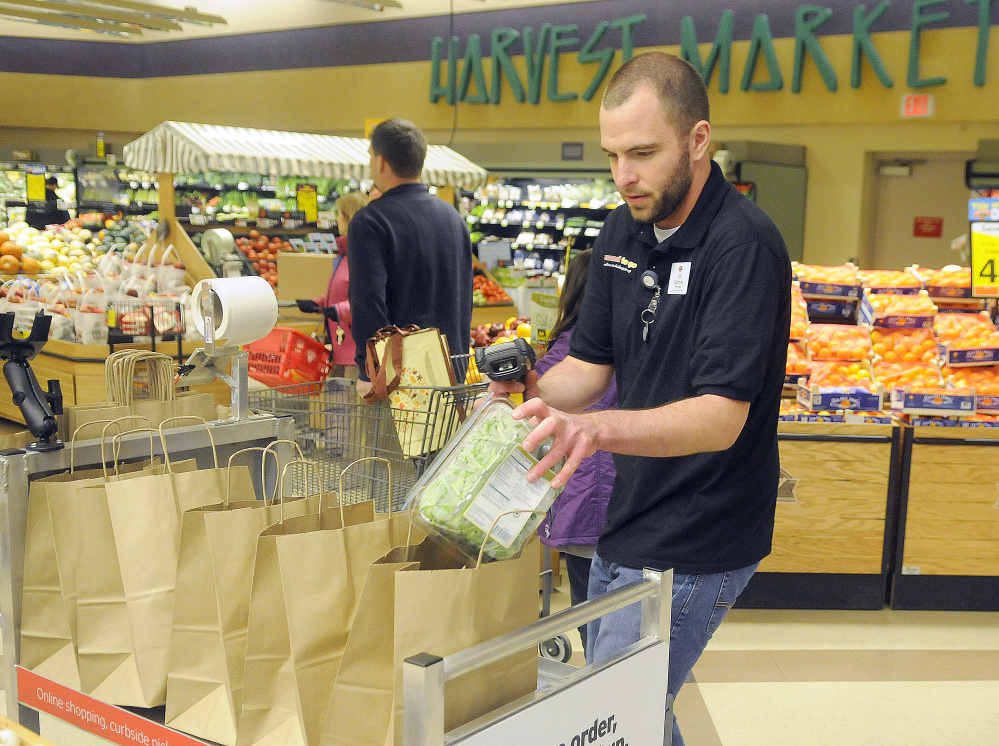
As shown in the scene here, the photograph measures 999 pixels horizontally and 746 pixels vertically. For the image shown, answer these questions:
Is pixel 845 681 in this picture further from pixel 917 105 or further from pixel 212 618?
pixel 917 105

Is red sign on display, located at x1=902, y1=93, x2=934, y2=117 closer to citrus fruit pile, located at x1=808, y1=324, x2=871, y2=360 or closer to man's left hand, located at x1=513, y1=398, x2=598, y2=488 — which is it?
citrus fruit pile, located at x1=808, y1=324, x2=871, y2=360

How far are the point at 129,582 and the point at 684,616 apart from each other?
983mm

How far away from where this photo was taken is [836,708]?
3.26m

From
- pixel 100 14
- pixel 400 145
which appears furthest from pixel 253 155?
pixel 100 14

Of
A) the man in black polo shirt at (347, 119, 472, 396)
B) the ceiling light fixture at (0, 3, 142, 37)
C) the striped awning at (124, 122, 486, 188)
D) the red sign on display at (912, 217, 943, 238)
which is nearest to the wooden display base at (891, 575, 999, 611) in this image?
the man in black polo shirt at (347, 119, 472, 396)

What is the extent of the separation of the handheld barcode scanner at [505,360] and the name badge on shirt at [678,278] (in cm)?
31

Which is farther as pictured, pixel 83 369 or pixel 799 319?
pixel 83 369

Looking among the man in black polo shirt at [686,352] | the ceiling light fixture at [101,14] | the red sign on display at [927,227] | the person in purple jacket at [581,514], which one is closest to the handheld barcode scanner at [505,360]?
the man in black polo shirt at [686,352]

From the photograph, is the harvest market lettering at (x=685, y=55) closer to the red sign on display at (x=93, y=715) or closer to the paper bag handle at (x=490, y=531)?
the paper bag handle at (x=490, y=531)

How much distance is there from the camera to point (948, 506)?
3.99m

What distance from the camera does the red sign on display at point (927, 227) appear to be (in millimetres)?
9203

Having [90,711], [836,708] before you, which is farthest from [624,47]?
[90,711]

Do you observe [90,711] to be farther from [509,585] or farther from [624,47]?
[624,47]

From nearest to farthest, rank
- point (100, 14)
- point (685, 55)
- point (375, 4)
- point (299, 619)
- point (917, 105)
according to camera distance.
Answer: point (299, 619) < point (917, 105) < point (685, 55) < point (375, 4) < point (100, 14)
